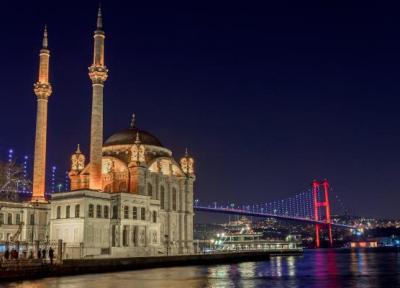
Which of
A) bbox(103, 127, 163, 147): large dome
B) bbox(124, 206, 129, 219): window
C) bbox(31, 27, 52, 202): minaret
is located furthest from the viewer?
bbox(103, 127, 163, 147): large dome

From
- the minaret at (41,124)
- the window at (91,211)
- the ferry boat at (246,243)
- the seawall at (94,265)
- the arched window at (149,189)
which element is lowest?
the seawall at (94,265)

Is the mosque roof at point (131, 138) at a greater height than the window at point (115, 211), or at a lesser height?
greater

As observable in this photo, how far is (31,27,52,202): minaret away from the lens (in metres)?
62.3

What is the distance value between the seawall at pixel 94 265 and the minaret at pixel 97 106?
1124cm

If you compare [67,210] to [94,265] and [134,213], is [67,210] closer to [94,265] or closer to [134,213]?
[134,213]

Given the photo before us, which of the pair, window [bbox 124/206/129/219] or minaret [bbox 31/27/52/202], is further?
minaret [bbox 31/27/52/202]

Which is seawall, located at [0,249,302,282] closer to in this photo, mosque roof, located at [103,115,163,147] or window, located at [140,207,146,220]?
window, located at [140,207,146,220]

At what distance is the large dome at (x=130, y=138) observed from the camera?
7069cm

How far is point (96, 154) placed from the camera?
58.1 m

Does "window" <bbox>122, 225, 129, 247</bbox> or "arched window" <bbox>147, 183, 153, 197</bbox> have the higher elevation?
"arched window" <bbox>147, 183, 153, 197</bbox>

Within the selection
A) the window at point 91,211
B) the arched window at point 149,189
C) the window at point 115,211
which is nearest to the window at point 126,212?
the window at point 115,211

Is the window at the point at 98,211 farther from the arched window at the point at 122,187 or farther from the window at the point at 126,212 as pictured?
the arched window at the point at 122,187

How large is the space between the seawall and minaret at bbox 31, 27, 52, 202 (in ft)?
59.9

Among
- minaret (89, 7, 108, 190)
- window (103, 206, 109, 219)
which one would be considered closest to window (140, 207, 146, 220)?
window (103, 206, 109, 219)
